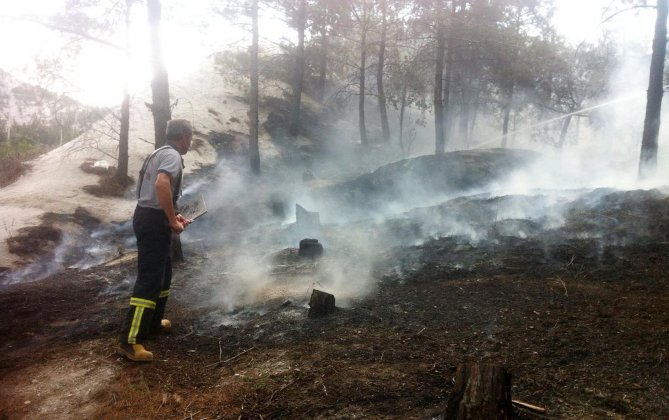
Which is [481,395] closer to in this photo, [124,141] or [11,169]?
[124,141]

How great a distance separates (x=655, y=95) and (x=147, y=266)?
43.2 feet

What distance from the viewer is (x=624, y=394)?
2.95 meters

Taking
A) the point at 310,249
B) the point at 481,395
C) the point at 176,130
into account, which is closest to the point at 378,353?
the point at 481,395

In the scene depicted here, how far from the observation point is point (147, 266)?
163 inches

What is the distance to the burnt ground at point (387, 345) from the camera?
3123 millimetres

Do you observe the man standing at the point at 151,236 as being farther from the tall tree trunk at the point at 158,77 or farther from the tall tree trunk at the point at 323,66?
the tall tree trunk at the point at 323,66

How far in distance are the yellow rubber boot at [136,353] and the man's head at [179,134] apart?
1.98 meters

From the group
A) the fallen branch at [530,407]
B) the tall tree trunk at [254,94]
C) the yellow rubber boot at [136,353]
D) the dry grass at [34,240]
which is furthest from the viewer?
the tall tree trunk at [254,94]

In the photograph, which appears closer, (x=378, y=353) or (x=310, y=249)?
(x=378, y=353)

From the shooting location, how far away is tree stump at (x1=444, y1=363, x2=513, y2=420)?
8.53ft

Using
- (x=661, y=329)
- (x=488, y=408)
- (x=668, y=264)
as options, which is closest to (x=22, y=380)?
(x=488, y=408)

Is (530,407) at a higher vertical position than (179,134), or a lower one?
lower

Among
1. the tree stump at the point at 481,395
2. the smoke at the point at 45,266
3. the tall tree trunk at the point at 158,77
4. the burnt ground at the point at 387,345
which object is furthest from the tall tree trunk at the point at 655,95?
the smoke at the point at 45,266

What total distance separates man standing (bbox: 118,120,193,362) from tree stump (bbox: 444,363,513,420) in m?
2.83
